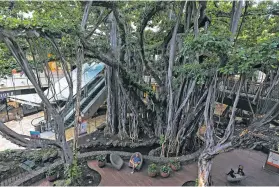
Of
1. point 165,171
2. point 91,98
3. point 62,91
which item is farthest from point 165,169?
point 62,91

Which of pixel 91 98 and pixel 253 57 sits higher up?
pixel 253 57

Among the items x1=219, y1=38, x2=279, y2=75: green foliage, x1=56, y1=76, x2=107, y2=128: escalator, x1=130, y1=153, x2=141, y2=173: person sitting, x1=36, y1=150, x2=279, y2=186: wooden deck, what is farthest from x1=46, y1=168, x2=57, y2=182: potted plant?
x1=219, y1=38, x2=279, y2=75: green foliage

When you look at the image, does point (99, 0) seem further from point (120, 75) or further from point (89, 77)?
point (89, 77)

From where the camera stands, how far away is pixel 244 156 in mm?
6570

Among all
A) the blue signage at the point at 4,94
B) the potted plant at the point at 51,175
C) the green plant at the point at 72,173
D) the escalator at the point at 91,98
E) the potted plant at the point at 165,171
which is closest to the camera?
the green plant at the point at 72,173

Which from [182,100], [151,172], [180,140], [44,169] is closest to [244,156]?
[180,140]

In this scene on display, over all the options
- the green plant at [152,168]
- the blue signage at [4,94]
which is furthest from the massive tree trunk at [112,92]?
the blue signage at [4,94]

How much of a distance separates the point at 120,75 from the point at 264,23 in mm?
5928

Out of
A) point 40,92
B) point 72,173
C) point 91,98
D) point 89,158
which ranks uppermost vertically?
point 40,92

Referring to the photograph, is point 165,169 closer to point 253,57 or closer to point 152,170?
point 152,170

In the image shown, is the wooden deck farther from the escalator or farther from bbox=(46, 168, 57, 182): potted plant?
the escalator

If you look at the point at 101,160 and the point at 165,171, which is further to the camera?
the point at 101,160

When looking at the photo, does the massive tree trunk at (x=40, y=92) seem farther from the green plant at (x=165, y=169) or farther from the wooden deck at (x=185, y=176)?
the green plant at (x=165, y=169)

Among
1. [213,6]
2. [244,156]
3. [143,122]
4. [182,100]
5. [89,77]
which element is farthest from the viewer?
[89,77]
